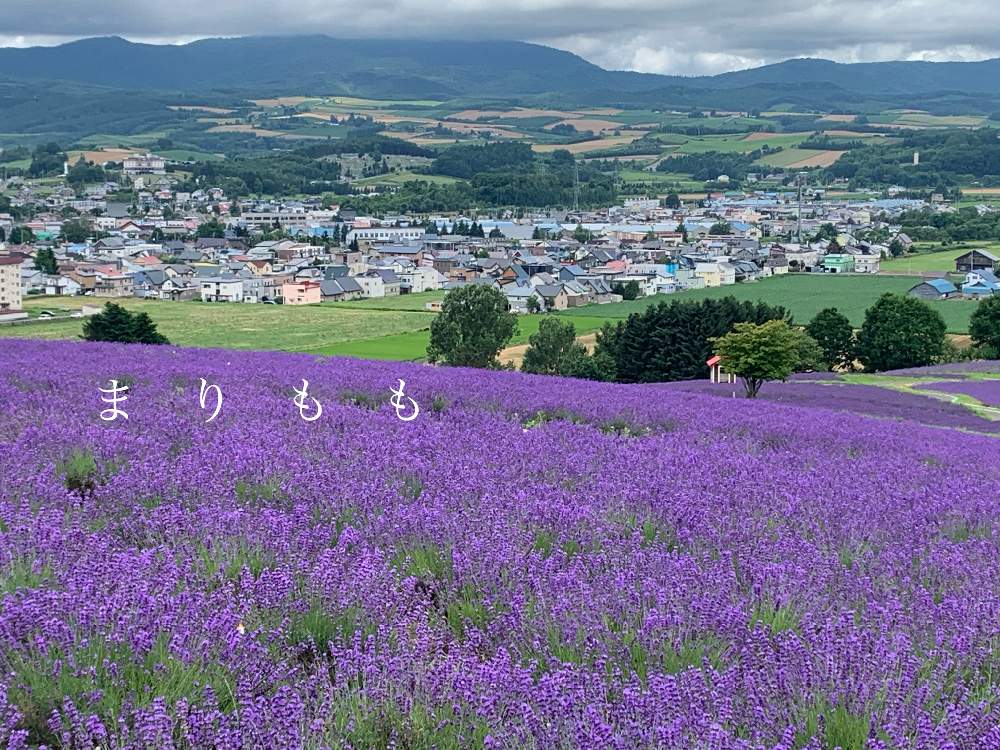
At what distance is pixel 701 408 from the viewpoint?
11.3 meters

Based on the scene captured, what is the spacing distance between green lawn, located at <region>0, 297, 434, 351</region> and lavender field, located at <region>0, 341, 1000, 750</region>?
4682 centimetres

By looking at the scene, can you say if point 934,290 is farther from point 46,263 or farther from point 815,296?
point 46,263

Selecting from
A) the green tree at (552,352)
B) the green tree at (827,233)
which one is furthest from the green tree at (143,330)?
the green tree at (827,233)

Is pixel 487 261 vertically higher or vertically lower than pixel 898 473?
lower

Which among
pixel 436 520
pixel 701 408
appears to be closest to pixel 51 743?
pixel 436 520

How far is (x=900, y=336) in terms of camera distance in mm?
49969

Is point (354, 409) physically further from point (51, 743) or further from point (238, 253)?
point (238, 253)

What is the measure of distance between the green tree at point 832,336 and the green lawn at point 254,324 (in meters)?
24.5

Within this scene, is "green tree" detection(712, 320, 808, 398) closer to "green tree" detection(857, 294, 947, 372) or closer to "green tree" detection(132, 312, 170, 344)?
"green tree" detection(132, 312, 170, 344)

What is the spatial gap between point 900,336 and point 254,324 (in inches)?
1580

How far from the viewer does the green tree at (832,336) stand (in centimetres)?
5169

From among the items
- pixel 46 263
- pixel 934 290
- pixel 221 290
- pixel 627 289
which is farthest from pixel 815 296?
pixel 46 263

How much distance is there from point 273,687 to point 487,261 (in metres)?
117

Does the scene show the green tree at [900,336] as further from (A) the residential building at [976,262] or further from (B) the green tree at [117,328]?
(A) the residential building at [976,262]
